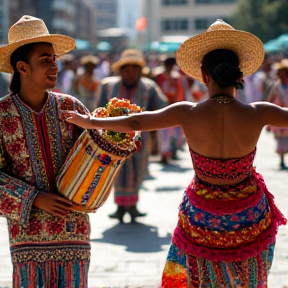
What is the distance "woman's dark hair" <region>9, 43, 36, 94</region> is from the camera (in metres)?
4.43

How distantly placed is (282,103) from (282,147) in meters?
0.74

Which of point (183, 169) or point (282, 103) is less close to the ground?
point (282, 103)

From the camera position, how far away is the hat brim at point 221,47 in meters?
4.23

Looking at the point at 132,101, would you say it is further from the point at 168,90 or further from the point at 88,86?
the point at 88,86

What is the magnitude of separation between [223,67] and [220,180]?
562mm

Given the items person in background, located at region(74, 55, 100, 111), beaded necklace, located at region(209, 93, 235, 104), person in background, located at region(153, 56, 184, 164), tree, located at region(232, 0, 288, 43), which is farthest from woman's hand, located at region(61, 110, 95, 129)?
tree, located at region(232, 0, 288, 43)

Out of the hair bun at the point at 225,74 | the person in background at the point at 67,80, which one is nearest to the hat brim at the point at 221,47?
the hair bun at the point at 225,74

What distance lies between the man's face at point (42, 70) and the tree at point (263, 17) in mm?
61428

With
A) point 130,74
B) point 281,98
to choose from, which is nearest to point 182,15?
point 281,98

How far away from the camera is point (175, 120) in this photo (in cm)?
412

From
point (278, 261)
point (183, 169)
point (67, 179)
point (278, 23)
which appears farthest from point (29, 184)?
point (278, 23)

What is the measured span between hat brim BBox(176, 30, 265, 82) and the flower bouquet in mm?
485

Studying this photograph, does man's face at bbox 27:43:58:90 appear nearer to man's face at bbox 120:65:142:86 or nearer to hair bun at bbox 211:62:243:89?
hair bun at bbox 211:62:243:89

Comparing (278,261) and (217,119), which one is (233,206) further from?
(278,261)
